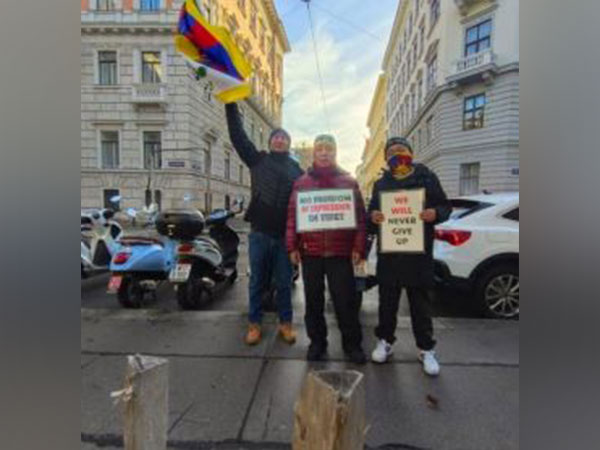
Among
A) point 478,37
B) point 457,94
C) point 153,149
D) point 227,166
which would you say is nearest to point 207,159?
point 227,166

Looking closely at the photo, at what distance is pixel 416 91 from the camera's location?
65.1ft

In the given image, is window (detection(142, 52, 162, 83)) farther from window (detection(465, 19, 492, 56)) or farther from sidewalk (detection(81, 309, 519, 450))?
sidewalk (detection(81, 309, 519, 450))

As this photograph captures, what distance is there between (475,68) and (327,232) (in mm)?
19872

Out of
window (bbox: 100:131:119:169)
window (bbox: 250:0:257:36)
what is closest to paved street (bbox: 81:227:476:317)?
window (bbox: 250:0:257:36)

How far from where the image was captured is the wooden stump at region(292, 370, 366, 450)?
32.2 inches

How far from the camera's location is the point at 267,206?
3.05 metres

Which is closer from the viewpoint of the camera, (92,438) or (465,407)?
(92,438)

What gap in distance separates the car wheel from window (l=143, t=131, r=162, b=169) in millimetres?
17287

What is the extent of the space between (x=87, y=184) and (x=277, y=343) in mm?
17320

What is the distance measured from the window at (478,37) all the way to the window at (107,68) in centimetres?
1845
